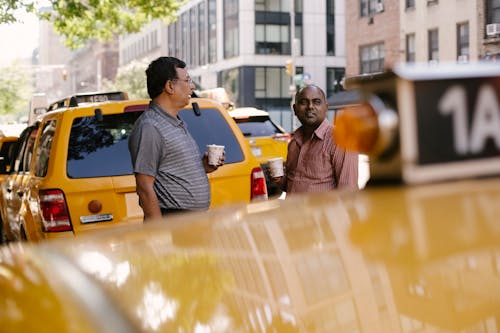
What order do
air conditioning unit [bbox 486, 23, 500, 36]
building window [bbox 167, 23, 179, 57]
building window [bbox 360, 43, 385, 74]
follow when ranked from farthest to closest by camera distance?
building window [bbox 167, 23, 179, 57]
building window [bbox 360, 43, 385, 74]
air conditioning unit [bbox 486, 23, 500, 36]

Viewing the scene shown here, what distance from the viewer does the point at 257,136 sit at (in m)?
15.7

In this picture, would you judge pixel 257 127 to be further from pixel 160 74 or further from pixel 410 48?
pixel 410 48

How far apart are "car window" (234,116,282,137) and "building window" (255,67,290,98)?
4728 cm

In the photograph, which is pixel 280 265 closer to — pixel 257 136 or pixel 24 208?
pixel 24 208

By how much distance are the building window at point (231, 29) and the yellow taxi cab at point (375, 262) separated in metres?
62.4

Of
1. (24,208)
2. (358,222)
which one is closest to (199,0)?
(24,208)

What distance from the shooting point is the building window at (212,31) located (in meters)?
68.6

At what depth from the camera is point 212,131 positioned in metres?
6.91

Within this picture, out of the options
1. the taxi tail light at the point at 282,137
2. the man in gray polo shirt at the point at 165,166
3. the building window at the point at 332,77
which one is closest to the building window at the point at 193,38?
the building window at the point at 332,77

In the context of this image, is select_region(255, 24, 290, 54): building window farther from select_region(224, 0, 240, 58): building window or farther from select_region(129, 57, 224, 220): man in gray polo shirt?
select_region(129, 57, 224, 220): man in gray polo shirt

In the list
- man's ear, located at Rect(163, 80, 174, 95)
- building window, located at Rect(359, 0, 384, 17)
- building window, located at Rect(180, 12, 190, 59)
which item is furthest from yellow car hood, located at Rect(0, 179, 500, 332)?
building window, located at Rect(180, 12, 190, 59)

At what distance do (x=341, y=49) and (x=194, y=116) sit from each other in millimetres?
60050

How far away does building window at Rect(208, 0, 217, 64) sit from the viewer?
68.6 metres

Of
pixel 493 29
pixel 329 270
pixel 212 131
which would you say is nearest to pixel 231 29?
pixel 493 29
